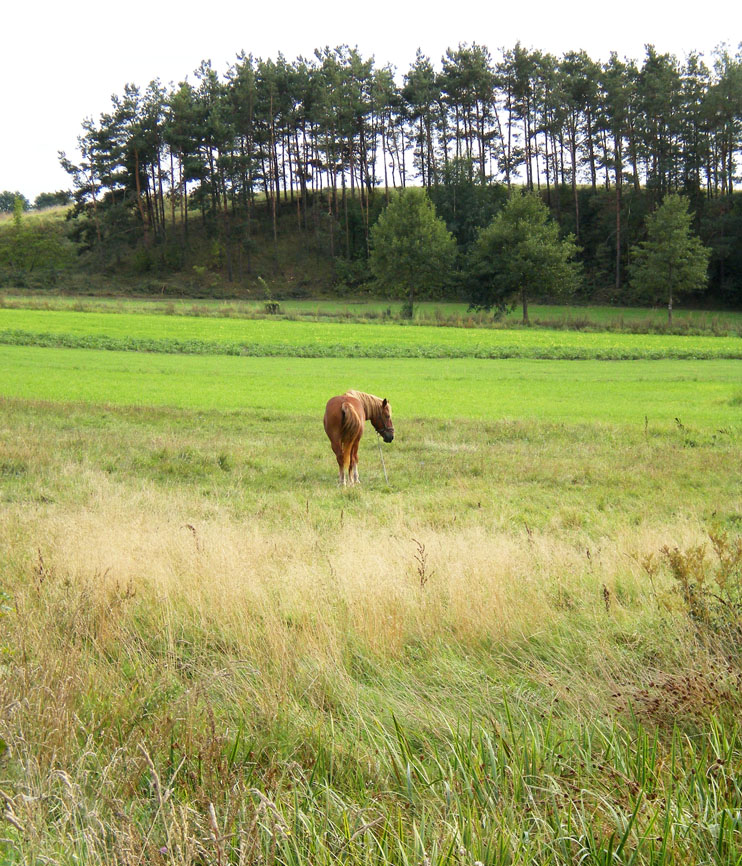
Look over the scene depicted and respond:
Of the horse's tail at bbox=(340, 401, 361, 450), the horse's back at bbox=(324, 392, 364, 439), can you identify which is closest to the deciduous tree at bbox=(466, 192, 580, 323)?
the horse's back at bbox=(324, 392, 364, 439)

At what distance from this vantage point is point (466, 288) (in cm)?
7488

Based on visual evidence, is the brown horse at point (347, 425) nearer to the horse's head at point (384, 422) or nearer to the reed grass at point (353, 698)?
the horse's head at point (384, 422)

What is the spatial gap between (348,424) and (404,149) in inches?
3484

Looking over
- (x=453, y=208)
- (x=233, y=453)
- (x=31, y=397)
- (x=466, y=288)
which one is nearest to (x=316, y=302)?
(x=466, y=288)

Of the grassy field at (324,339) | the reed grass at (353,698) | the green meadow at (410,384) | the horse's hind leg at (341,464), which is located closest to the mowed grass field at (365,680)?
the reed grass at (353,698)

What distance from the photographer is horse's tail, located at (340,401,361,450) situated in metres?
13.9

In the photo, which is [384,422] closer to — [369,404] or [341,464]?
[369,404]

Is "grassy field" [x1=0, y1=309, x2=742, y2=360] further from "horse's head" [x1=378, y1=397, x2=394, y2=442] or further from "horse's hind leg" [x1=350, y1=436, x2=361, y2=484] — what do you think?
"horse's hind leg" [x1=350, y1=436, x2=361, y2=484]

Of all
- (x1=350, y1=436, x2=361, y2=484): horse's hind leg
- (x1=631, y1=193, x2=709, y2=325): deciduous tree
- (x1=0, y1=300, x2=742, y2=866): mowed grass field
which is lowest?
(x1=350, y1=436, x2=361, y2=484): horse's hind leg

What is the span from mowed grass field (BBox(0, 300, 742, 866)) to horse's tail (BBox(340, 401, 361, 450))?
1.85 meters

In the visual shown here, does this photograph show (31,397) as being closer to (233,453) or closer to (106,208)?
(233,453)

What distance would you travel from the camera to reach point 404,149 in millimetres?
95062

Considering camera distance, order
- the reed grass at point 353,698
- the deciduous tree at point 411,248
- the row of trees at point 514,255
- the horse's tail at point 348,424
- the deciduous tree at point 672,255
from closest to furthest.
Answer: the reed grass at point 353,698, the horse's tail at point 348,424, the deciduous tree at point 672,255, the row of trees at point 514,255, the deciduous tree at point 411,248

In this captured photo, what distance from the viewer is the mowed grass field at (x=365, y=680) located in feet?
9.62
